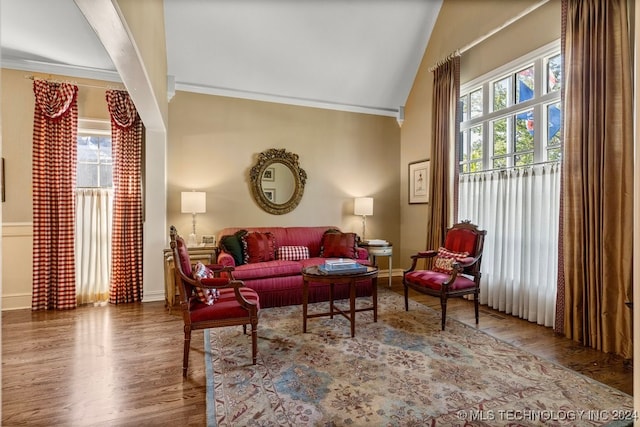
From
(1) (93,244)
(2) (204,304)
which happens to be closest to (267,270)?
(2) (204,304)

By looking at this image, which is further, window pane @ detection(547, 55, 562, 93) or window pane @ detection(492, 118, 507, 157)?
window pane @ detection(492, 118, 507, 157)

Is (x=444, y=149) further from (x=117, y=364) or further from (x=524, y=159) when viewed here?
(x=117, y=364)

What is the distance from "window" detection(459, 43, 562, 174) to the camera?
12.1ft

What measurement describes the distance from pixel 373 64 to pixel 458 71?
4.21 ft

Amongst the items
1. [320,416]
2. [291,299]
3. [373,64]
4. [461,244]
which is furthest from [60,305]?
[373,64]

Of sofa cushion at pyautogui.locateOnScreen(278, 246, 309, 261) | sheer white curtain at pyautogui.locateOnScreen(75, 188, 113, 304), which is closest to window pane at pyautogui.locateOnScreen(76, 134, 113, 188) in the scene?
sheer white curtain at pyautogui.locateOnScreen(75, 188, 113, 304)

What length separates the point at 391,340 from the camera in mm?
3260

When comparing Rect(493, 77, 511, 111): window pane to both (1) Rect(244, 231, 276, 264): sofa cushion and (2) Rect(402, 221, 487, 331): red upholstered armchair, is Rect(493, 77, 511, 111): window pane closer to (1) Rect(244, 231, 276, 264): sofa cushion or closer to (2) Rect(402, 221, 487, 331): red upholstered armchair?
(2) Rect(402, 221, 487, 331): red upholstered armchair

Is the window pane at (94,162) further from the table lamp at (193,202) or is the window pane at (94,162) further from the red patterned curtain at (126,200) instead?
the table lamp at (193,202)

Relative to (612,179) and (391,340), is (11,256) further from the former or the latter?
(612,179)

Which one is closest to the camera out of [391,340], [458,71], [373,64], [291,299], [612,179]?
[612,179]

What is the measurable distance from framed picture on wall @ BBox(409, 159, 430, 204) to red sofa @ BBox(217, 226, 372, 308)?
1326mm

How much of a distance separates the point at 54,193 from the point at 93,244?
75 cm

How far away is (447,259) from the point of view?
156 inches
